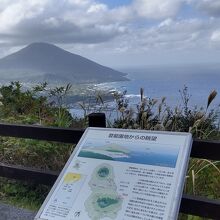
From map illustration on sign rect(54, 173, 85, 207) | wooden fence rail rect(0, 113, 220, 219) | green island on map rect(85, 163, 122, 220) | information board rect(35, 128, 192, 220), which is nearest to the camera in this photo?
information board rect(35, 128, 192, 220)

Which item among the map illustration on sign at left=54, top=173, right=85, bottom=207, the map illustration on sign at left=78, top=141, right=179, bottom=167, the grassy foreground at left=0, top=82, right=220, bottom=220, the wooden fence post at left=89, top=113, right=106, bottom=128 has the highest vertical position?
the wooden fence post at left=89, top=113, right=106, bottom=128

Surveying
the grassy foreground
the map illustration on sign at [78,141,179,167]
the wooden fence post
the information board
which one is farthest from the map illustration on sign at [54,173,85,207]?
the grassy foreground

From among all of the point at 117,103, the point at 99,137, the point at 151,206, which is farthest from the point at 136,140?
the point at 117,103

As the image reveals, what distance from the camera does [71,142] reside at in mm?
3848

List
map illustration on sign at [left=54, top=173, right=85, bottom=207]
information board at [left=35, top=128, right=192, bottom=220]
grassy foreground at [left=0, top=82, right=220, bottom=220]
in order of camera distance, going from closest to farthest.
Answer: information board at [left=35, top=128, right=192, bottom=220]
map illustration on sign at [left=54, top=173, right=85, bottom=207]
grassy foreground at [left=0, top=82, right=220, bottom=220]

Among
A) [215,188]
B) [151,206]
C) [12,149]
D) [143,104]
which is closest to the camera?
[151,206]

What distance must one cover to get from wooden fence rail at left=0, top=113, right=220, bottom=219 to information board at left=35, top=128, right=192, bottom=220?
0.52 m

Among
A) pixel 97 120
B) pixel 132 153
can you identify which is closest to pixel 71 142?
pixel 97 120

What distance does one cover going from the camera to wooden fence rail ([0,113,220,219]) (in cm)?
322

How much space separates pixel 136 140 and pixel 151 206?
0.54 meters

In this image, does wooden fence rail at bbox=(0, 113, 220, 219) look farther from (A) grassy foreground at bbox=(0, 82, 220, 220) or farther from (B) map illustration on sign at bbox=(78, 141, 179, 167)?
(A) grassy foreground at bbox=(0, 82, 220, 220)

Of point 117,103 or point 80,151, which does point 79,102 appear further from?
point 80,151

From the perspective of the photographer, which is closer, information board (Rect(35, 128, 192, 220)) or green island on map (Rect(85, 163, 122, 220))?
information board (Rect(35, 128, 192, 220))

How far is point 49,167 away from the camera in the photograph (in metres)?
5.75
